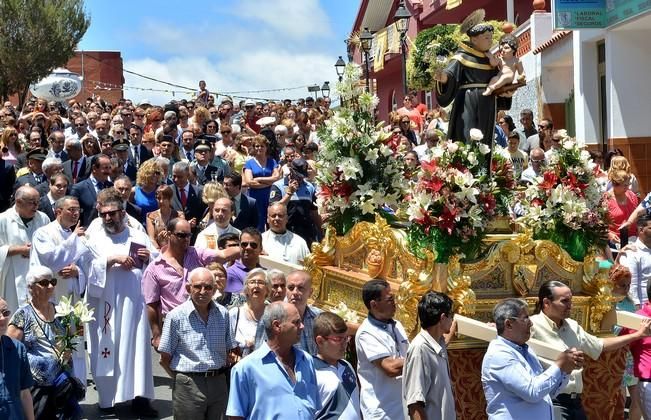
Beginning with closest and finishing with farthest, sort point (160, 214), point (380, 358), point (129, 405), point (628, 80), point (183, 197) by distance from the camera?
Answer: point (380, 358), point (129, 405), point (160, 214), point (183, 197), point (628, 80)

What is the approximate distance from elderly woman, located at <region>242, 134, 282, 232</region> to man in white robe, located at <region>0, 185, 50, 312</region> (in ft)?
13.9

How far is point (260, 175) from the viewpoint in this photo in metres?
14.6

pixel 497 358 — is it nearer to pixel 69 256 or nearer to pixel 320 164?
pixel 320 164

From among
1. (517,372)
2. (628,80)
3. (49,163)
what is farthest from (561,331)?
(628,80)

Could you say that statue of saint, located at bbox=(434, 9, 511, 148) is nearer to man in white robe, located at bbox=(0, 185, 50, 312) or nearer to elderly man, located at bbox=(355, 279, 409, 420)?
elderly man, located at bbox=(355, 279, 409, 420)

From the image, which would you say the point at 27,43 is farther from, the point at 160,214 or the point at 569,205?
the point at 569,205

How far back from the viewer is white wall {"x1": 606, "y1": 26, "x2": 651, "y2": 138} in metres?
17.8

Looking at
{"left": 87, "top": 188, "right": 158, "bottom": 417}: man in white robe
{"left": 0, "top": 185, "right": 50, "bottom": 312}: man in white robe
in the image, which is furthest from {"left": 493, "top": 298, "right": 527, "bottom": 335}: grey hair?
{"left": 0, "top": 185, "right": 50, "bottom": 312}: man in white robe

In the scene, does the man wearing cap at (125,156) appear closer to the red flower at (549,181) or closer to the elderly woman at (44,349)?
the elderly woman at (44,349)

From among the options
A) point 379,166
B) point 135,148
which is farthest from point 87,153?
point 379,166

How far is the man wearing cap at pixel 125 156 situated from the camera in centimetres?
1455

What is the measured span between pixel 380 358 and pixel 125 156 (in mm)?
8471

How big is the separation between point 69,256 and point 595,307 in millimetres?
4672

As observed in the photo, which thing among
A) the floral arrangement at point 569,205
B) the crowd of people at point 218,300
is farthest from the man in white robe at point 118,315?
the floral arrangement at point 569,205
